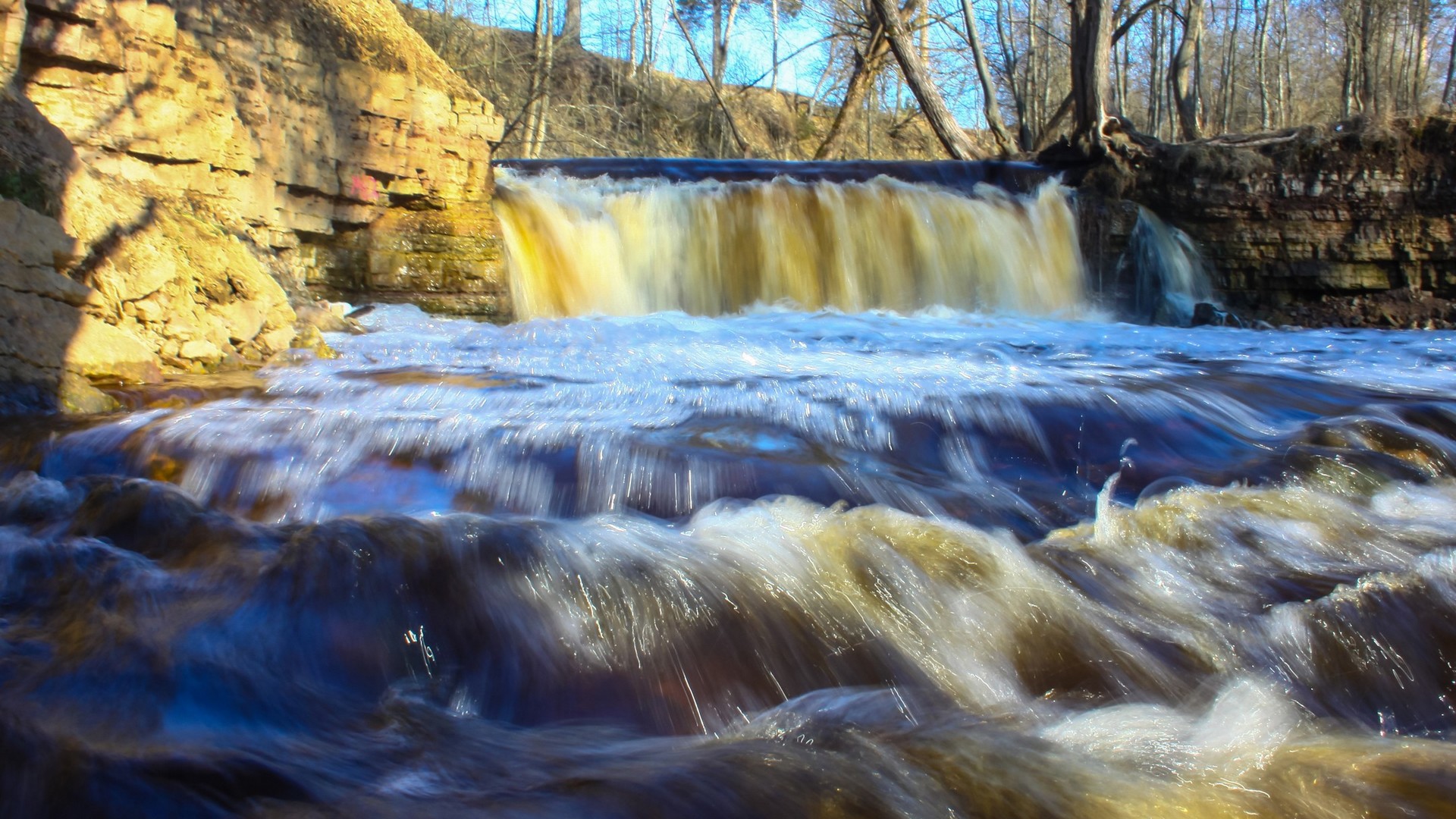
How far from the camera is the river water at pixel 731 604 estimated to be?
1.60 m

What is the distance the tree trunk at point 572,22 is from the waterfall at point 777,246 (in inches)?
522

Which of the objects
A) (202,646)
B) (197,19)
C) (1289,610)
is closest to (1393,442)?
(1289,610)

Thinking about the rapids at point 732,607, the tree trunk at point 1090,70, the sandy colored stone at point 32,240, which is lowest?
the rapids at point 732,607

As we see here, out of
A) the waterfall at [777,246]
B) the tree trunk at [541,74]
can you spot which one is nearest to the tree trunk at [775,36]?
the tree trunk at [541,74]

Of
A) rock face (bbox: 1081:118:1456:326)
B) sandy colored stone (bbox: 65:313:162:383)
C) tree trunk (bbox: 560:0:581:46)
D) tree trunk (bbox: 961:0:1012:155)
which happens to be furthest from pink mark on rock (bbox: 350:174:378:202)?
tree trunk (bbox: 560:0:581:46)

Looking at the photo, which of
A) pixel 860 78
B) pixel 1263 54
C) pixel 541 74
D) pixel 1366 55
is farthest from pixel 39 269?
pixel 1263 54

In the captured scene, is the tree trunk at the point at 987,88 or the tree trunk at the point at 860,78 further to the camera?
the tree trunk at the point at 860,78

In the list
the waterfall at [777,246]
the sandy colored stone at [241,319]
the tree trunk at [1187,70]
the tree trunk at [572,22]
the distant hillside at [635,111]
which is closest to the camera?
the sandy colored stone at [241,319]

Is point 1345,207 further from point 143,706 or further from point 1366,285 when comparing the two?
point 143,706

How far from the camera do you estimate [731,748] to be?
1.72m

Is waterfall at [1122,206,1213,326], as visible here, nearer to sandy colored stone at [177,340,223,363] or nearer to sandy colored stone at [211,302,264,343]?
sandy colored stone at [211,302,264,343]

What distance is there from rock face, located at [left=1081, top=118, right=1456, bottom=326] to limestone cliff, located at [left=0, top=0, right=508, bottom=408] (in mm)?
6778

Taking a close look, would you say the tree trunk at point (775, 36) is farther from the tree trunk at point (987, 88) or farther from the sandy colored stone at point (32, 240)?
the sandy colored stone at point (32, 240)

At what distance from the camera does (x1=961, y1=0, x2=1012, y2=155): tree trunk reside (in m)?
12.9
